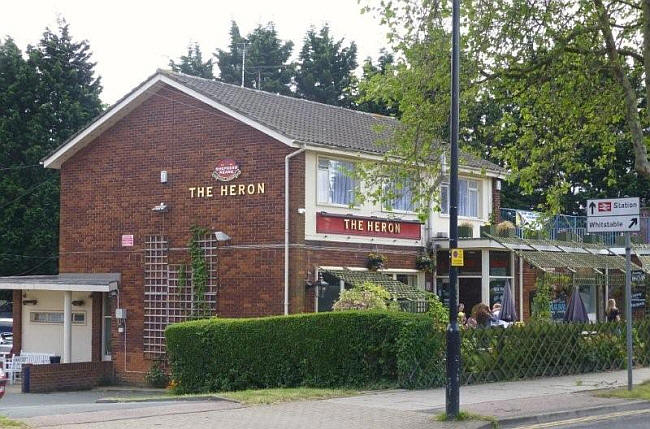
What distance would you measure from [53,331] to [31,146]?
627 inches

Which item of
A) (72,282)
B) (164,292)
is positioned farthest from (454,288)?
(72,282)

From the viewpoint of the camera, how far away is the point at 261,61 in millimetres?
60625

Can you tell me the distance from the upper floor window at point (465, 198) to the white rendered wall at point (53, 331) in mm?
11196

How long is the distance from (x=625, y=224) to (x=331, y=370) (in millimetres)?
6054

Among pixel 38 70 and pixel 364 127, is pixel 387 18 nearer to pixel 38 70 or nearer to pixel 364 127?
pixel 364 127

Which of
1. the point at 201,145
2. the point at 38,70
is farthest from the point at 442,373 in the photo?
the point at 38,70

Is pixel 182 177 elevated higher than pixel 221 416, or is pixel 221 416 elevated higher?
pixel 182 177

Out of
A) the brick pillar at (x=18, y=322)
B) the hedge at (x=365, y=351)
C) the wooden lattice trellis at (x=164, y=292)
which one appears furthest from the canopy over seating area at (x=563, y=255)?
the brick pillar at (x=18, y=322)

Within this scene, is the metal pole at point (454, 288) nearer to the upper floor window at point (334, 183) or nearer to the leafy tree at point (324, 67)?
the upper floor window at point (334, 183)

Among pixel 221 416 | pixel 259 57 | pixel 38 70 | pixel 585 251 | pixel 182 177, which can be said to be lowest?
pixel 221 416

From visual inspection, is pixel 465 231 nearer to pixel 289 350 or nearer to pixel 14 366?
pixel 289 350

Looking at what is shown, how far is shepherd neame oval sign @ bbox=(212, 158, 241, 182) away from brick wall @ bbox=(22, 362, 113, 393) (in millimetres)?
6377

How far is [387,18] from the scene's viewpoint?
18.9 meters

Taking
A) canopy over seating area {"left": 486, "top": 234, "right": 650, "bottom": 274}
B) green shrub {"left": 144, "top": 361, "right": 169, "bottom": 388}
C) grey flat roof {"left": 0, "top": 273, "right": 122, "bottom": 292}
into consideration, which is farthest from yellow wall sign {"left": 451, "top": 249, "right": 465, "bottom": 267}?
grey flat roof {"left": 0, "top": 273, "right": 122, "bottom": 292}
